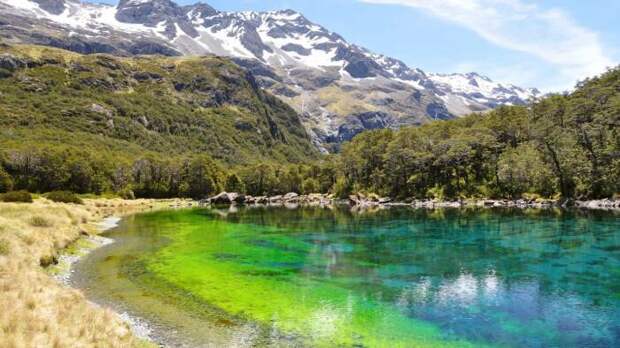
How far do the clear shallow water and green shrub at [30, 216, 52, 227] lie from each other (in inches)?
286

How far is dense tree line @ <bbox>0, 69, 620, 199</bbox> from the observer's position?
12199cm

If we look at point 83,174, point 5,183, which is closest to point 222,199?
point 83,174

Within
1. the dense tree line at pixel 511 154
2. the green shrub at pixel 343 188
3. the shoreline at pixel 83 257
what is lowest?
the shoreline at pixel 83 257

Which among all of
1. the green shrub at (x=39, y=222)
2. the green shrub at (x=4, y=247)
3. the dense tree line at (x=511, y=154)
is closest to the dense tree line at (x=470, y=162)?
the dense tree line at (x=511, y=154)

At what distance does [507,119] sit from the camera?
171 metres

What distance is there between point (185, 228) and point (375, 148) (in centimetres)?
12122

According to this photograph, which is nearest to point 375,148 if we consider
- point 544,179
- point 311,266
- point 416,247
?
point 544,179

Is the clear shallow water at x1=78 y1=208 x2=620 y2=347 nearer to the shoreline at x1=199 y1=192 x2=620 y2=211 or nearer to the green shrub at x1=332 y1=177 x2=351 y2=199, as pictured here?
the shoreline at x1=199 y1=192 x2=620 y2=211

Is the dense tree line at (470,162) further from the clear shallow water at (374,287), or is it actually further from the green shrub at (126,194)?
the clear shallow water at (374,287)

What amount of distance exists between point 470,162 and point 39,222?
Result: 143827mm

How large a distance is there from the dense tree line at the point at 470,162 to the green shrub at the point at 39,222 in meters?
118

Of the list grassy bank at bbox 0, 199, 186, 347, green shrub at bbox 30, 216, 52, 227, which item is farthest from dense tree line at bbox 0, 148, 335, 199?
grassy bank at bbox 0, 199, 186, 347

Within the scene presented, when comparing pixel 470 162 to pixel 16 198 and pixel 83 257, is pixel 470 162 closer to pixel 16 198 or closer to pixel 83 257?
pixel 16 198

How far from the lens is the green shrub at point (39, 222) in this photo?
49.9m
